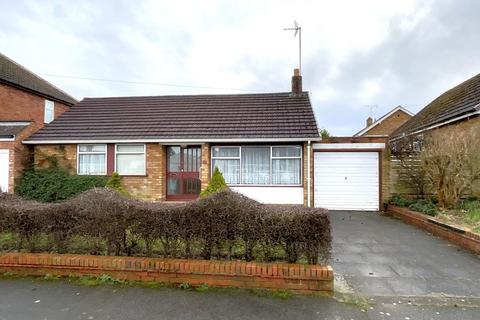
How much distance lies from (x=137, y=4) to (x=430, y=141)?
10700 mm

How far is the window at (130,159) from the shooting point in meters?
11.9

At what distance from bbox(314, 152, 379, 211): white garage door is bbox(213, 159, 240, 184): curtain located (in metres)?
3.07

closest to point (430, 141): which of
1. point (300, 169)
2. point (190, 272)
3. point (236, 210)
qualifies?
point (300, 169)

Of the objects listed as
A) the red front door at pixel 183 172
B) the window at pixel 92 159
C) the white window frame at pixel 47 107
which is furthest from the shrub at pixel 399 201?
the white window frame at pixel 47 107

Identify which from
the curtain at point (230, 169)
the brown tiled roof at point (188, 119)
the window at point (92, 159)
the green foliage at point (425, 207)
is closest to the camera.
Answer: the green foliage at point (425, 207)

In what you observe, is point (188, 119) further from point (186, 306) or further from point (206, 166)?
point (186, 306)

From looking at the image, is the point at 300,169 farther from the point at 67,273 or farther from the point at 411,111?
the point at 411,111

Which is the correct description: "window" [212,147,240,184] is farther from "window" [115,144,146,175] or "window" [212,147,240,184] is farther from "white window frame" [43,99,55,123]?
"white window frame" [43,99,55,123]

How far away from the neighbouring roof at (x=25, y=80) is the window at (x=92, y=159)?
8.20 meters

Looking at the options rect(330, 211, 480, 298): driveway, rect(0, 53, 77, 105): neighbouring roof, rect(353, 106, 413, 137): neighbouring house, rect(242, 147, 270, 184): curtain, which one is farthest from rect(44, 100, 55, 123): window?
rect(353, 106, 413, 137): neighbouring house

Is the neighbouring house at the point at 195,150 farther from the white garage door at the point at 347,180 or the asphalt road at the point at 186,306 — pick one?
the asphalt road at the point at 186,306

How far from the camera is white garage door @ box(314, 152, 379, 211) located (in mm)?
11625

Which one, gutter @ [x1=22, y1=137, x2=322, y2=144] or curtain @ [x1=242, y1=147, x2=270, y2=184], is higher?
gutter @ [x1=22, y1=137, x2=322, y2=144]

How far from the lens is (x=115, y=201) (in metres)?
4.56
